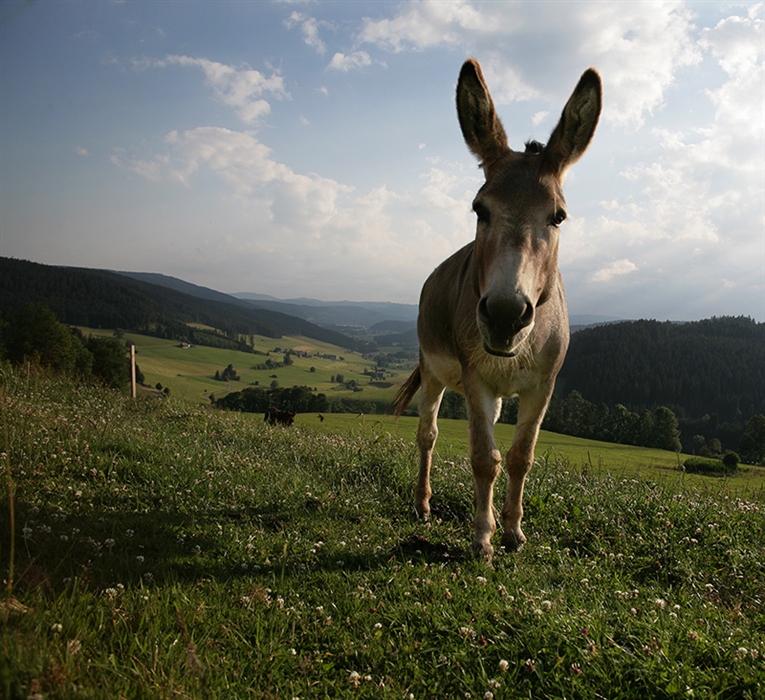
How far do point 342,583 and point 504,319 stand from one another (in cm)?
231

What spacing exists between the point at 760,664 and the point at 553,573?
1714mm

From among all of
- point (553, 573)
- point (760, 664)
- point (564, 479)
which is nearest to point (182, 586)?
point (553, 573)

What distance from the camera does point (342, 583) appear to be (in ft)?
12.2

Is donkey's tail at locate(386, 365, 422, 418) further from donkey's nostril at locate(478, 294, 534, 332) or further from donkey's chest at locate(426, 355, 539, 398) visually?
donkey's nostril at locate(478, 294, 534, 332)

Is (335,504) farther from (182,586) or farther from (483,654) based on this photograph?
(483,654)

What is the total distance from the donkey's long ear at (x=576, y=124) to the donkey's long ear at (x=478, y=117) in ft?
1.53

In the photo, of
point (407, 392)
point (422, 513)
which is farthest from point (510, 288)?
point (407, 392)

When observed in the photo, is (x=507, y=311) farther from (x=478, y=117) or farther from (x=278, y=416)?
(x=278, y=416)

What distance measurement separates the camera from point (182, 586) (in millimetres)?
3354

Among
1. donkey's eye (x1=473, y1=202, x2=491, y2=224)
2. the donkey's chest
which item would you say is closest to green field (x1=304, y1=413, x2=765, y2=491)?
the donkey's chest

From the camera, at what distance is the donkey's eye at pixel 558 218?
13.8ft

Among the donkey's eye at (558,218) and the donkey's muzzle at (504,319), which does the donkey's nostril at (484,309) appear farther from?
Answer: the donkey's eye at (558,218)

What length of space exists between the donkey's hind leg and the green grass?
0.22 meters

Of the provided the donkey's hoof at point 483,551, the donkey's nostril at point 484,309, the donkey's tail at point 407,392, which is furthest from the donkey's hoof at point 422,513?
the donkey's nostril at point 484,309
